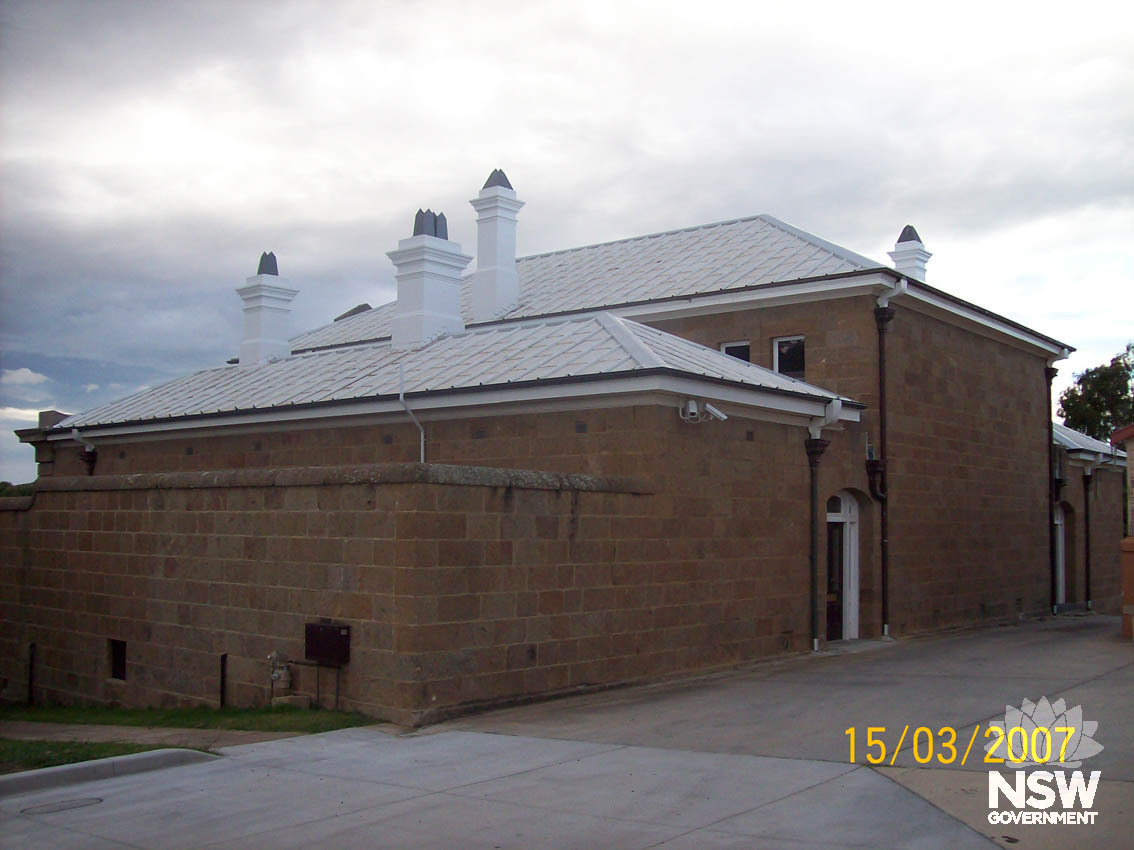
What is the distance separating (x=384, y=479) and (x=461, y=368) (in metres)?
5.72

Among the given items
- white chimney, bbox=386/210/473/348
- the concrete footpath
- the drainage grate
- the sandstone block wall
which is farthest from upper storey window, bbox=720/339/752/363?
the drainage grate

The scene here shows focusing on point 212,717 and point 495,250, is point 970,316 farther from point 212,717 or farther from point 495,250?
point 212,717

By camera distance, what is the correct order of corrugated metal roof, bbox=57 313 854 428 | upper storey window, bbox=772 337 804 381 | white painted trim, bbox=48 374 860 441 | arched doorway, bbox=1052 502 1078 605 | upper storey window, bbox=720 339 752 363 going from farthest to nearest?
arched doorway, bbox=1052 502 1078 605 → upper storey window, bbox=720 339 752 363 → upper storey window, bbox=772 337 804 381 → corrugated metal roof, bbox=57 313 854 428 → white painted trim, bbox=48 374 860 441

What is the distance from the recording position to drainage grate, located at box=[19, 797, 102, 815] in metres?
7.46

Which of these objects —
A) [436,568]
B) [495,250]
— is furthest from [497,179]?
[436,568]

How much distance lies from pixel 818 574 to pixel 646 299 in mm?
5969

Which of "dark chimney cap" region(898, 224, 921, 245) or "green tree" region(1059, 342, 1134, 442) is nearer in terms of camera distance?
"dark chimney cap" region(898, 224, 921, 245)

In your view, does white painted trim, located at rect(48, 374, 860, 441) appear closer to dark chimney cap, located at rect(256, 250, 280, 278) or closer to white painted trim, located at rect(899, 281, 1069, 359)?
white painted trim, located at rect(899, 281, 1069, 359)

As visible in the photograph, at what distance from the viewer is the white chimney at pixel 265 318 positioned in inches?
922

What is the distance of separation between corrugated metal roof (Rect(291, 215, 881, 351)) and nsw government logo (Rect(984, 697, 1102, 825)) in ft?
31.1

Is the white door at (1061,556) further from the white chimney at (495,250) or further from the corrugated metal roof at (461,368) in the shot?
the white chimney at (495,250)

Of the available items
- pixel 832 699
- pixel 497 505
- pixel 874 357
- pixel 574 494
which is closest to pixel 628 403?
pixel 574 494

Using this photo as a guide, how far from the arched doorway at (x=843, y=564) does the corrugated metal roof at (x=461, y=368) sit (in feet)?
6.98

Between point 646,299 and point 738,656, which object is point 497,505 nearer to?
point 738,656
